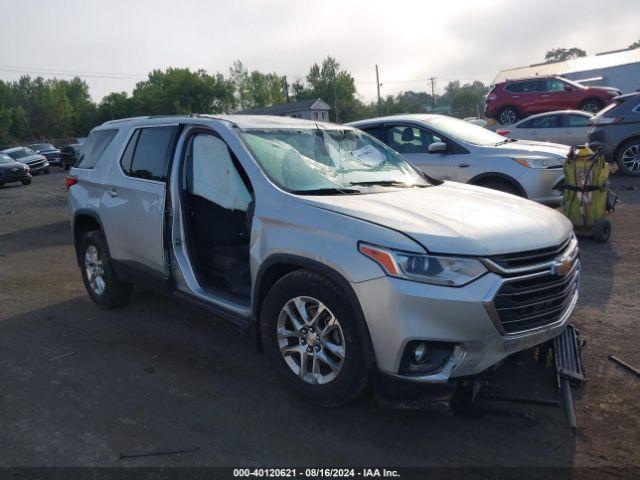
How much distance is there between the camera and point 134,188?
191 inches

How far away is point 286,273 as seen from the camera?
11.8ft

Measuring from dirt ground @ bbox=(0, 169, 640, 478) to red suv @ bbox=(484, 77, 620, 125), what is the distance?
16.9 meters

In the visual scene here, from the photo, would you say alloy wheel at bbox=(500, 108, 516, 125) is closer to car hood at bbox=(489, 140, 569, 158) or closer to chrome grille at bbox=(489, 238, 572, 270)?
car hood at bbox=(489, 140, 569, 158)

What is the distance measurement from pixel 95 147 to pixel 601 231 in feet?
20.3

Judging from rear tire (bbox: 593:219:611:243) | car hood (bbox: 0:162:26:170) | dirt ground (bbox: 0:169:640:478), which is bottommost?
dirt ground (bbox: 0:169:640:478)

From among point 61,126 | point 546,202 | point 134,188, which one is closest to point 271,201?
point 134,188

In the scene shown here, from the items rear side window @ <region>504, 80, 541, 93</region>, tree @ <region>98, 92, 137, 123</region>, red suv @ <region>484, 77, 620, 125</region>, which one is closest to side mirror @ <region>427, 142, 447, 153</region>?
red suv @ <region>484, 77, 620, 125</region>

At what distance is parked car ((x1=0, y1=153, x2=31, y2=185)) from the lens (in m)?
22.8

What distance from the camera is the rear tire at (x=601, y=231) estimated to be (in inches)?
279

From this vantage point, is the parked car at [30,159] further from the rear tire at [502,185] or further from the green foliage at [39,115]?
the green foliage at [39,115]

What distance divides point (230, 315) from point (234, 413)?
725 millimetres

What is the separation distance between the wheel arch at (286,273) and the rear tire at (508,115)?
20.1 metres

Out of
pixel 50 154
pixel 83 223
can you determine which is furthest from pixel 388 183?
pixel 50 154

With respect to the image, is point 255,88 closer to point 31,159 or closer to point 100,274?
point 31,159
